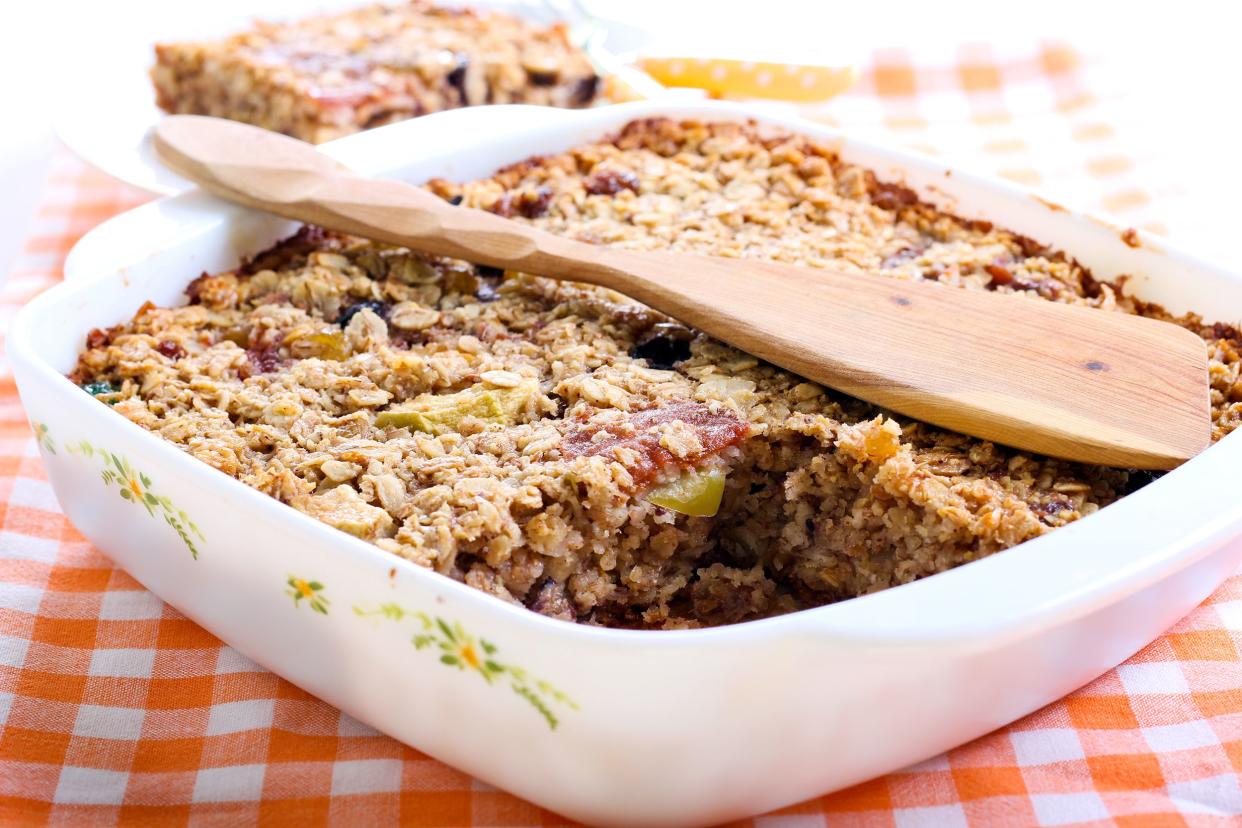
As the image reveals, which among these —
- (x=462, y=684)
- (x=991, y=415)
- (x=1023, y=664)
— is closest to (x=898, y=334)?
(x=991, y=415)

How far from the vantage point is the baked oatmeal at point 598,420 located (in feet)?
5.62

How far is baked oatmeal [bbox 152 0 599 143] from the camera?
3.32m

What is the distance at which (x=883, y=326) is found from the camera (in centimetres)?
195

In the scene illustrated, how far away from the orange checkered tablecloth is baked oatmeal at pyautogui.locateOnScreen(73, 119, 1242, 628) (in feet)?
0.94

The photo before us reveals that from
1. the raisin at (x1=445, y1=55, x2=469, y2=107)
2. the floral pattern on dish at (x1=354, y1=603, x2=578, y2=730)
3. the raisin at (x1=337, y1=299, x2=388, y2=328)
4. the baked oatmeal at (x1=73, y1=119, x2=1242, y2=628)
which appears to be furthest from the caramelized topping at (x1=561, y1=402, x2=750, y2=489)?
the raisin at (x1=445, y1=55, x2=469, y2=107)

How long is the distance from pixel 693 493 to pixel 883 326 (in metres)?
0.39

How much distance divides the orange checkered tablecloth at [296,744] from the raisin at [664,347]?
690 mm

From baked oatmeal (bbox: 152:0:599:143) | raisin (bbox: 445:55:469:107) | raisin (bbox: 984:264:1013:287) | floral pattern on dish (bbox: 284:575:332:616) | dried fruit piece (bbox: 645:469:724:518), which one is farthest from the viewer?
raisin (bbox: 445:55:469:107)

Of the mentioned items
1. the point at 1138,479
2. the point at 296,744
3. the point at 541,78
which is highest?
the point at 1138,479

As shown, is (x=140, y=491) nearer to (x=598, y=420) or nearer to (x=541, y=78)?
(x=598, y=420)

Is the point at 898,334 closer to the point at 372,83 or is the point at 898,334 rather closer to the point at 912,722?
the point at 912,722

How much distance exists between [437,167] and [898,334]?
102cm

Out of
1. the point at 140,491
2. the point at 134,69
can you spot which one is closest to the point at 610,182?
the point at 140,491

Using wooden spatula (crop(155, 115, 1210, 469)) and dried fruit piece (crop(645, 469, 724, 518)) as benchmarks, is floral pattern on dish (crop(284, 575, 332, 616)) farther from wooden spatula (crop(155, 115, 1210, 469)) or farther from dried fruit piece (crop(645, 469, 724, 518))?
wooden spatula (crop(155, 115, 1210, 469))
